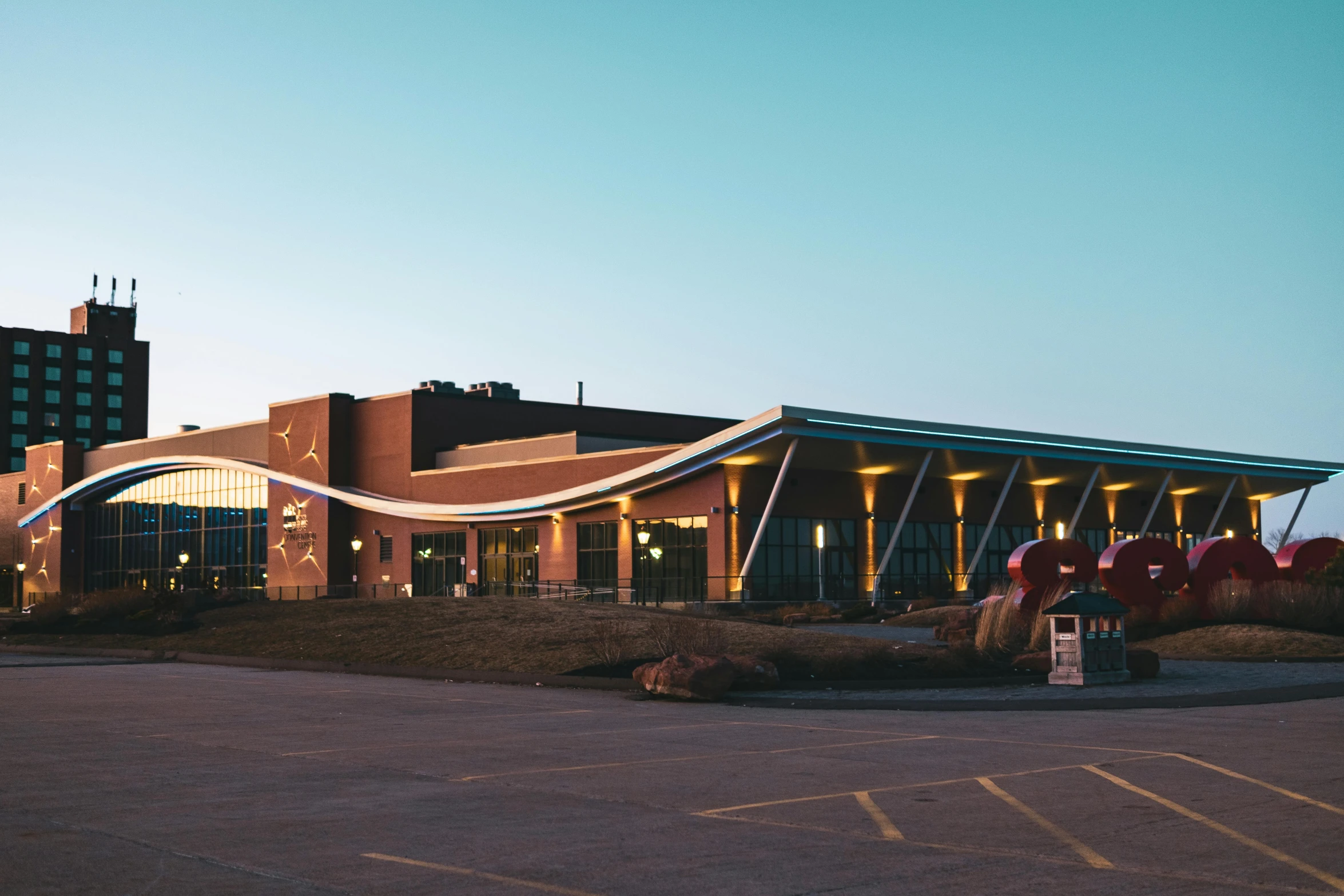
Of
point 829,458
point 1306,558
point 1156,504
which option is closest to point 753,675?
point 1306,558

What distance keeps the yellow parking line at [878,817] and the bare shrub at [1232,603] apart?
2378 cm

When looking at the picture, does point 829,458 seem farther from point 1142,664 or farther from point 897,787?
point 897,787

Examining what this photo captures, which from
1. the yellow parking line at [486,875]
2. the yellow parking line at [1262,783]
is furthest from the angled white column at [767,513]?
the yellow parking line at [486,875]

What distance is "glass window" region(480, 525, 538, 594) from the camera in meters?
63.3

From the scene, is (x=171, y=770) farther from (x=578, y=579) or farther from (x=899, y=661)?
(x=578, y=579)

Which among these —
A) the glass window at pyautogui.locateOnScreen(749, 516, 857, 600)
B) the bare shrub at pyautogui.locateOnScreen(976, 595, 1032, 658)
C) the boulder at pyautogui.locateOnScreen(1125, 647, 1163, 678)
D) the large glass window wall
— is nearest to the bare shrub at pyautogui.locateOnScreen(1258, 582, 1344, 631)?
the bare shrub at pyautogui.locateOnScreen(976, 595, 1032, 658)

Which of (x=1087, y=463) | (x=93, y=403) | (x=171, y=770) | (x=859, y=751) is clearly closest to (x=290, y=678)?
(x=171, y=770)

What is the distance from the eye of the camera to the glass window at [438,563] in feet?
219

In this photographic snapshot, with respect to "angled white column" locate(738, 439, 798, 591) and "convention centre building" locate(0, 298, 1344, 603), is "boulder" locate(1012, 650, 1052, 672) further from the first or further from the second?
"angled white column" locate(738, 439, 798, 591)

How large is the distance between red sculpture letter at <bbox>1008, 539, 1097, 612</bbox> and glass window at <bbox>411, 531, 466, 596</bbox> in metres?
38.2

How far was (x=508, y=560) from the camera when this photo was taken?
64.6 meters

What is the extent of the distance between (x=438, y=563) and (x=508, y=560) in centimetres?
547

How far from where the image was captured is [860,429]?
54.0 m

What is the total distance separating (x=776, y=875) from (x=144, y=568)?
88386 millimetres
